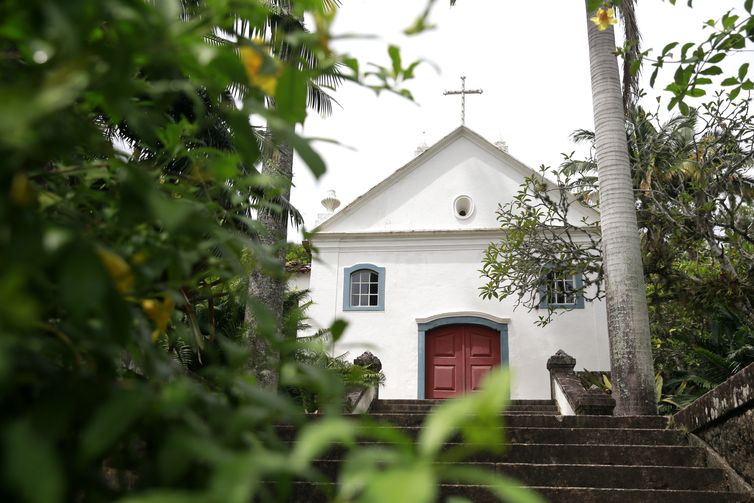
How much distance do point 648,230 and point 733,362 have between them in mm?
2379

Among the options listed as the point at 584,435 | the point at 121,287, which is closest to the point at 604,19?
the point at 121,287

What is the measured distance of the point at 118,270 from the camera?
0.71 m

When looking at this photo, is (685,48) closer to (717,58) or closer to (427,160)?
(717,58)

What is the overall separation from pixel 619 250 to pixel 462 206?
6714 mm

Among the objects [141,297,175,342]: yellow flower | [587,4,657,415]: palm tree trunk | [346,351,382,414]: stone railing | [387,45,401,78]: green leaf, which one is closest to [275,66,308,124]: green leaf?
[387,45,401,78]: green leaf

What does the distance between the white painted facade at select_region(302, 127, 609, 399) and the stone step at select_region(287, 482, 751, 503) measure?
26.8ft

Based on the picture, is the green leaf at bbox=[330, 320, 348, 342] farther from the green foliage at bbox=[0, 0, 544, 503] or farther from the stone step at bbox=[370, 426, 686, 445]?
the stone step at bbox=[370, 426, 686, 445]

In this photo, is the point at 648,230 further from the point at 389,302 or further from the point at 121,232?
the point at 121,232

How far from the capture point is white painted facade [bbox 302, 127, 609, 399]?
12430 mm

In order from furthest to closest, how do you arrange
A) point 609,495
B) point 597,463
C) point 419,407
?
point 419,407, point 597,463, point 609,495

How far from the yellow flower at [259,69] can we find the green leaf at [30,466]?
0.45m

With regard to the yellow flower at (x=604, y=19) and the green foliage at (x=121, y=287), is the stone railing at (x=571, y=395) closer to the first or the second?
the yellow flower at (x=604, y=19)

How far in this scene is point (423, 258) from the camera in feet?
44.8

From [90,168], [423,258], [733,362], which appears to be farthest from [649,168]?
[90,168]
